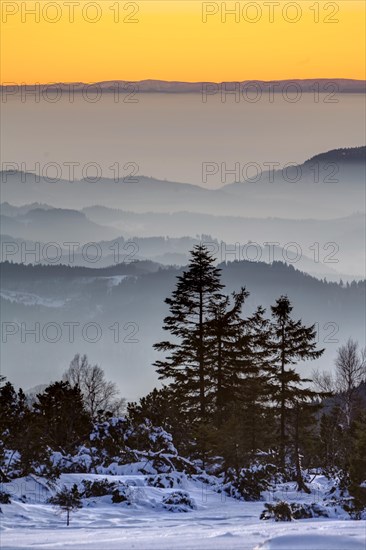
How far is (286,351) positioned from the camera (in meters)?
36.8

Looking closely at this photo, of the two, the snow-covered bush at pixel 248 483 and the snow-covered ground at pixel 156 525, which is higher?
the snow-covered bush at pixel 248 483

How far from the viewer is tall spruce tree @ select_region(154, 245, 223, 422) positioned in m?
42.2

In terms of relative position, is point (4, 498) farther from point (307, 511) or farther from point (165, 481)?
point (165, 481)

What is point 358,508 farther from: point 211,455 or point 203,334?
point 203,334

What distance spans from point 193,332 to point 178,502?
901 inches

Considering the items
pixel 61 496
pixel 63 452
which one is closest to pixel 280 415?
pixel 63 452

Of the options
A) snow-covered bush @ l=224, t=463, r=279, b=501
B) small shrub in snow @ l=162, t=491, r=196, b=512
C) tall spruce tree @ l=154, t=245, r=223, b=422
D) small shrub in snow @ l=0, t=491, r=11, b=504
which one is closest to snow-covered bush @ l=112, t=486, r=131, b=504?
small shrub in snow @ l=162, t=491, r=196, b=512

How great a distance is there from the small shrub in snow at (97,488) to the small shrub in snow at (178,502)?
3.20 ft

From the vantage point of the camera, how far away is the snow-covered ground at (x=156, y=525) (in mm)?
11969

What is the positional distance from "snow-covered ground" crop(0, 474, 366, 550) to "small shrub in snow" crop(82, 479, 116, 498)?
0.30 meters

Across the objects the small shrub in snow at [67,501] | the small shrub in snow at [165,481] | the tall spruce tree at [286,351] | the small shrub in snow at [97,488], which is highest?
the tall spruce tree at [286,351]

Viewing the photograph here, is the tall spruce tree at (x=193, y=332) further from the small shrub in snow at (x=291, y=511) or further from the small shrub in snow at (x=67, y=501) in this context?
the small shrub in snow at (x=67, y=501)

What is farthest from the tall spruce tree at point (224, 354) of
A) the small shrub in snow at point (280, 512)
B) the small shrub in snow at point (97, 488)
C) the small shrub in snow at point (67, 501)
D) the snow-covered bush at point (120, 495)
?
the small shrub in snow at point (280, 512)

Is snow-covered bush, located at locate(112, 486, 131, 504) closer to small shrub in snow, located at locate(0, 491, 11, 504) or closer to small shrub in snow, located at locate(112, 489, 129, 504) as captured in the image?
small shrub in snow, located at locate(112, 489, 129, 504)
